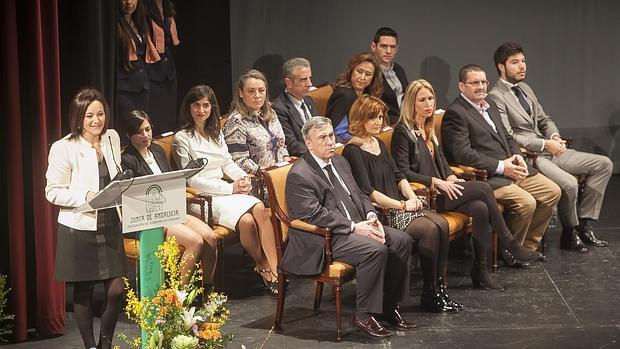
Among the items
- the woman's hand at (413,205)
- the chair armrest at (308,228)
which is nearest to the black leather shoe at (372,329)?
the chair armrest at (308,228)

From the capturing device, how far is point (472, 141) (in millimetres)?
7570

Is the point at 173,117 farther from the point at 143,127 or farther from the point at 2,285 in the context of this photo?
the point at 2,285

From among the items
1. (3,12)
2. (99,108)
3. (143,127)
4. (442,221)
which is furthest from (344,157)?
(3,12)

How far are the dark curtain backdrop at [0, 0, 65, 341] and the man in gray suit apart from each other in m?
3.38

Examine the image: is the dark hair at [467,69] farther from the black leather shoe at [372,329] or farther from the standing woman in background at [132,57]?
the black leather shoe at [372,329]

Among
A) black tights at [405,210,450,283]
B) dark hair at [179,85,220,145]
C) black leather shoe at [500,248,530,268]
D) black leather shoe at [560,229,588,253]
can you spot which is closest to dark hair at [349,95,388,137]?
black tights at [405,210,450,283]

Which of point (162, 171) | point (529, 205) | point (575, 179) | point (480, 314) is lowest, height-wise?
point (480, 314)

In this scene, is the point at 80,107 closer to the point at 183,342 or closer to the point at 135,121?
the point at 135,121

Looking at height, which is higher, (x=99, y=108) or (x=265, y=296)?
(x=99, y=108)

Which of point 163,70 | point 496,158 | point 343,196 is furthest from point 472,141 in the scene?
point 163,70

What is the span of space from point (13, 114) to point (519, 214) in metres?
3.38

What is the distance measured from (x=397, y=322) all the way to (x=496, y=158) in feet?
6.05

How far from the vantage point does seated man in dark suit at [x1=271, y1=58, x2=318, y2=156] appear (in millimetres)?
7371

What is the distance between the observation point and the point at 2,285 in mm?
5828
